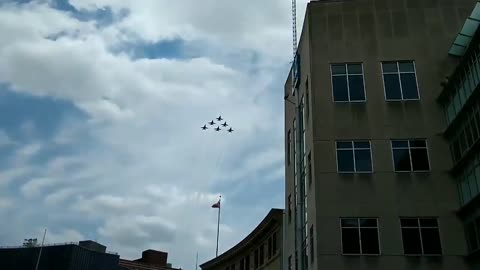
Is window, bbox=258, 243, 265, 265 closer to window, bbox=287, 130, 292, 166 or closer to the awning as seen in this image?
window, bbox=287, 130, 292, 166

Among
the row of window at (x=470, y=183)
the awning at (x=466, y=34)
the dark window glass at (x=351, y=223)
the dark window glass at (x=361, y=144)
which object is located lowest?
the dark window glass at (x=351, y=223)

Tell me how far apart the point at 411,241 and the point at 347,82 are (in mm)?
11822

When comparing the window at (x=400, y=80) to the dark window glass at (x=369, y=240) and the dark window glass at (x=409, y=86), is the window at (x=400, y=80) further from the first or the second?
the dark window glass at (x=369, y=240)

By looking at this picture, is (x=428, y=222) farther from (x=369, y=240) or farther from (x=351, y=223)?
(x=351, y=223)

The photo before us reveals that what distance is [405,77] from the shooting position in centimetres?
3653

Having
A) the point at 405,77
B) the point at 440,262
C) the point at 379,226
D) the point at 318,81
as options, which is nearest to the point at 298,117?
the point at 318,81

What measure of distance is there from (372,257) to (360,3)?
18985mm

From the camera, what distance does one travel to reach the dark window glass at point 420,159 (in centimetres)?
3375

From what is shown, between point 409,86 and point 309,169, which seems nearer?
point 409,86

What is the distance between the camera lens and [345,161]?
34.6 meters

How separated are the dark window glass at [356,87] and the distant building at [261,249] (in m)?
15.6

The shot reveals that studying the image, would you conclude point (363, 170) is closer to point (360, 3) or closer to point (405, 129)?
point (405, 129)

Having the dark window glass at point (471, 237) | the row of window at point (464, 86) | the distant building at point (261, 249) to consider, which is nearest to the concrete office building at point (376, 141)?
the dark window glass at point (471, 237)

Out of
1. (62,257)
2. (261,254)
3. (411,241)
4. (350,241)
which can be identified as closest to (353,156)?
(350,241)
